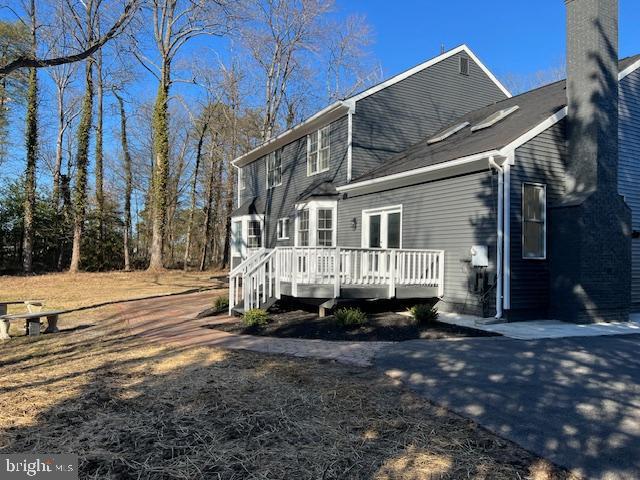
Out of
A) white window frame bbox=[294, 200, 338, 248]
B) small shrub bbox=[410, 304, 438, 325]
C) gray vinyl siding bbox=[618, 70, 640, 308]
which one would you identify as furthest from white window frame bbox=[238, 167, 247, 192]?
gray vinyl siding bbox=[618, 70, 640, 308]

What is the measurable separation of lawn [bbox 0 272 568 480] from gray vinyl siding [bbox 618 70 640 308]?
8.81 meters

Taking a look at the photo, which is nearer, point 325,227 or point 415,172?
point 415,172

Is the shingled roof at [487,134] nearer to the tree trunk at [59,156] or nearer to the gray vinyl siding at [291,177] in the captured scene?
the gray vinyl siding at [291,177]

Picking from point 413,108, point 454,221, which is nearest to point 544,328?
point 454,221

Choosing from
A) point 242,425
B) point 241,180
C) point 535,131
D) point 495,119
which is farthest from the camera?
point 241,180

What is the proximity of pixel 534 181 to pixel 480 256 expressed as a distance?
6.68 feet

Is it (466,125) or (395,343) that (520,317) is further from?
(466,125)

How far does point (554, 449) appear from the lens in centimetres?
322

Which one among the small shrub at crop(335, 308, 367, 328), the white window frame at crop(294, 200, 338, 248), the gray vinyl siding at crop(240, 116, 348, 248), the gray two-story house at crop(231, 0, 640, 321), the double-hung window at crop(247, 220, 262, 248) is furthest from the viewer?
the double-hung window at crop(247, 220, 262, 248)

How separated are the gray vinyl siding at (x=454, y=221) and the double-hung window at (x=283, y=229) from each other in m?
6.34

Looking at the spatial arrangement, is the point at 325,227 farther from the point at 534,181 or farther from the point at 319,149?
the point at 534,181

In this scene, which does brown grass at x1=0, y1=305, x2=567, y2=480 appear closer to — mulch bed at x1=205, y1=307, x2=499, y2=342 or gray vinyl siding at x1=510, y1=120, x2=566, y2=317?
mulch bed at x1=205, y1=307, x2=499, y2=342

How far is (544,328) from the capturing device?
855cm

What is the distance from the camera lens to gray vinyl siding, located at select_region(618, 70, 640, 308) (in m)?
10.7
